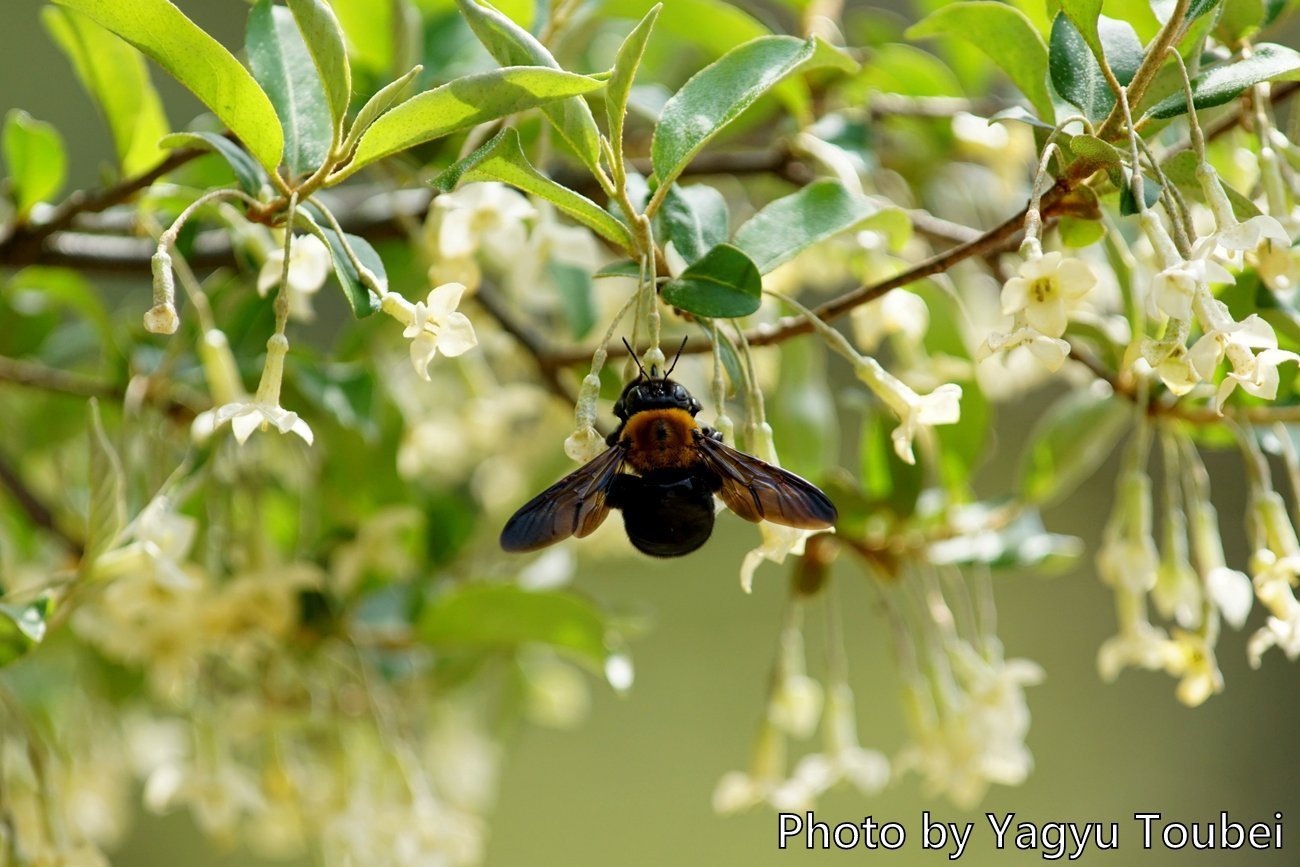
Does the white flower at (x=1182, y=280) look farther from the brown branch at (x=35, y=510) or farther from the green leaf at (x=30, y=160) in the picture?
the brown branch at (x=35, y=510)

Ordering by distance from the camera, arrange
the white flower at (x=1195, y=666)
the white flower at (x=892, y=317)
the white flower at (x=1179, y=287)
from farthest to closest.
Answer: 1. the white flower at (x=892, y=317)
2. the white flower at (x=1195, y=666)
3. the white flower at (x=1179, y=287)

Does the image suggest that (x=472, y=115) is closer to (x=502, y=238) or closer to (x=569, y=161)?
(x=502, y=238)

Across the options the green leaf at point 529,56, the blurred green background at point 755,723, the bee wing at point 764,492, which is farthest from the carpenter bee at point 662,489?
the blurred green background at point 755,723

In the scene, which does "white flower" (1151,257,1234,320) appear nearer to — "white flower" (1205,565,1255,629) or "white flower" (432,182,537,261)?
"white flower" (1205,565,1255,629)

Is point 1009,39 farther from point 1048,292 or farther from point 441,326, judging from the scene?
point 441,326

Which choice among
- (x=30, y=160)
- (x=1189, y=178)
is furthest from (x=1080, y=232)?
(x=30, y=160)

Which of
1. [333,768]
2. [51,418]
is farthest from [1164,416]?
[51,418]
